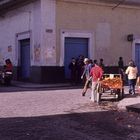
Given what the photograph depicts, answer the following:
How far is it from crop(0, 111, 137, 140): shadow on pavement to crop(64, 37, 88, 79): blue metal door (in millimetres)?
13945

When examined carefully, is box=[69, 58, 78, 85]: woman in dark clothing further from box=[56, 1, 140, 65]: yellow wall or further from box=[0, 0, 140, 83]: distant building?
box=[56, 1, 140, 65]: yellow wall

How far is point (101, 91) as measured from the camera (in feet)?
59.6

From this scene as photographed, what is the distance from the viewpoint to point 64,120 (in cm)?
1305

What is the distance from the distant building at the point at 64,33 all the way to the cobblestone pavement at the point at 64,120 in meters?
8.78

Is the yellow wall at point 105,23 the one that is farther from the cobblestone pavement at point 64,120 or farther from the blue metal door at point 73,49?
the cobblestone pavement at point 64,120

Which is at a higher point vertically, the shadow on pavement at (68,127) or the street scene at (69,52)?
the street scene at (69,52)

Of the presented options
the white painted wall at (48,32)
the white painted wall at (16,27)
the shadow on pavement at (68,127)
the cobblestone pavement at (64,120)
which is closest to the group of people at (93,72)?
the cobblestone pavement at (64,120)

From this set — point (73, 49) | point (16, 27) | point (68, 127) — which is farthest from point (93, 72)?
point (16, 27)

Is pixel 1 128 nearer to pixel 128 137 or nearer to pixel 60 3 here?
pixel 128 137

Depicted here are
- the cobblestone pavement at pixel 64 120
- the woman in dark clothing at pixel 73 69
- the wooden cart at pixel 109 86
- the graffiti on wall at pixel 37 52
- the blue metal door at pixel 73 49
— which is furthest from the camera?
the blue metal door at pixel 73 49

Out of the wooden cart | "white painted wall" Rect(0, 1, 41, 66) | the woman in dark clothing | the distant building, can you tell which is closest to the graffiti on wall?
the distant building

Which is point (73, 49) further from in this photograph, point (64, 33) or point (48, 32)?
point (48, 32)

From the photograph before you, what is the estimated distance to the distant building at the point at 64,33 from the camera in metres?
27.4

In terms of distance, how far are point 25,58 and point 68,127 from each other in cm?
1928
